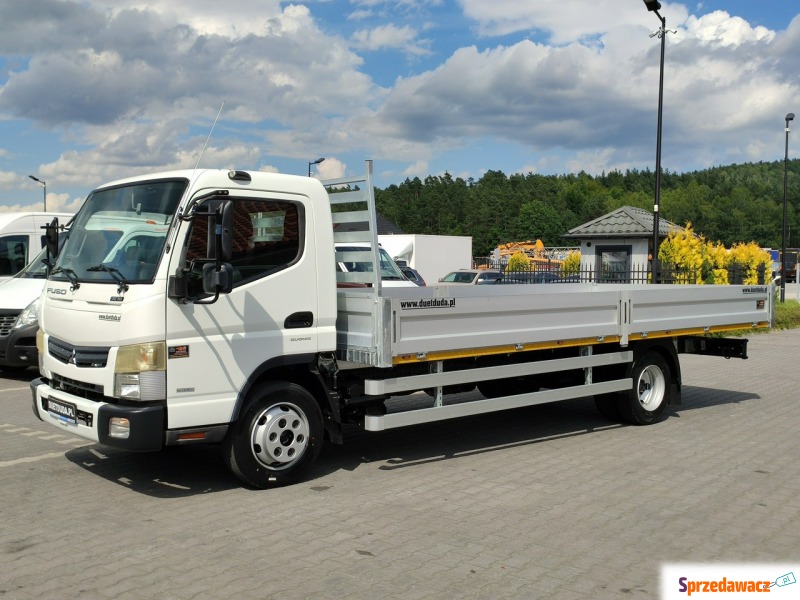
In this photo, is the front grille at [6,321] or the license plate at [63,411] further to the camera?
the front grille at [6,321]

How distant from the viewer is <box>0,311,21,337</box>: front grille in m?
11.9

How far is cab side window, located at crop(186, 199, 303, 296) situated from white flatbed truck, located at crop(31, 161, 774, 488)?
0.01 metres

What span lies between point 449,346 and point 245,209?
2.10 meters

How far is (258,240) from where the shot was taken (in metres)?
6.36

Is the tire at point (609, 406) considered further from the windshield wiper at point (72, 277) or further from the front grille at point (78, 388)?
the windshield wiper at point (72, 277)

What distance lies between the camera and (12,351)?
11.5 m

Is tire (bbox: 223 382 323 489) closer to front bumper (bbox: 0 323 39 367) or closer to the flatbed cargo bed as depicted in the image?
the flatbed cargo bed

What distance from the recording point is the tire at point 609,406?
30.2 ft

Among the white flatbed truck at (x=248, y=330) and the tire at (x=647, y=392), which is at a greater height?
the white flatbed truck at (x=248, y=330)

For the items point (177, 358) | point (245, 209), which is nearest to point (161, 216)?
point (245, 209)

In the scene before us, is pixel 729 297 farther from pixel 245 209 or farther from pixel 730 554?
pixel 245 209

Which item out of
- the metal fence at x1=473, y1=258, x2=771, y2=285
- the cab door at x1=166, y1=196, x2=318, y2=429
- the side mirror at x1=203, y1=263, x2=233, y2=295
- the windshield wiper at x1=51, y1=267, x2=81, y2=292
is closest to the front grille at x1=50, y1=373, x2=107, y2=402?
the cab door at x1=166, y1=196, x2=318, y2=429

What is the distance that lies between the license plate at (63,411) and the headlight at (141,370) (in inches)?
23.7

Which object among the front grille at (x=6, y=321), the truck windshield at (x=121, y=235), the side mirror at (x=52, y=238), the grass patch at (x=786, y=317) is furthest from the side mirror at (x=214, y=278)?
the grass patch at (x=786, y=317)
